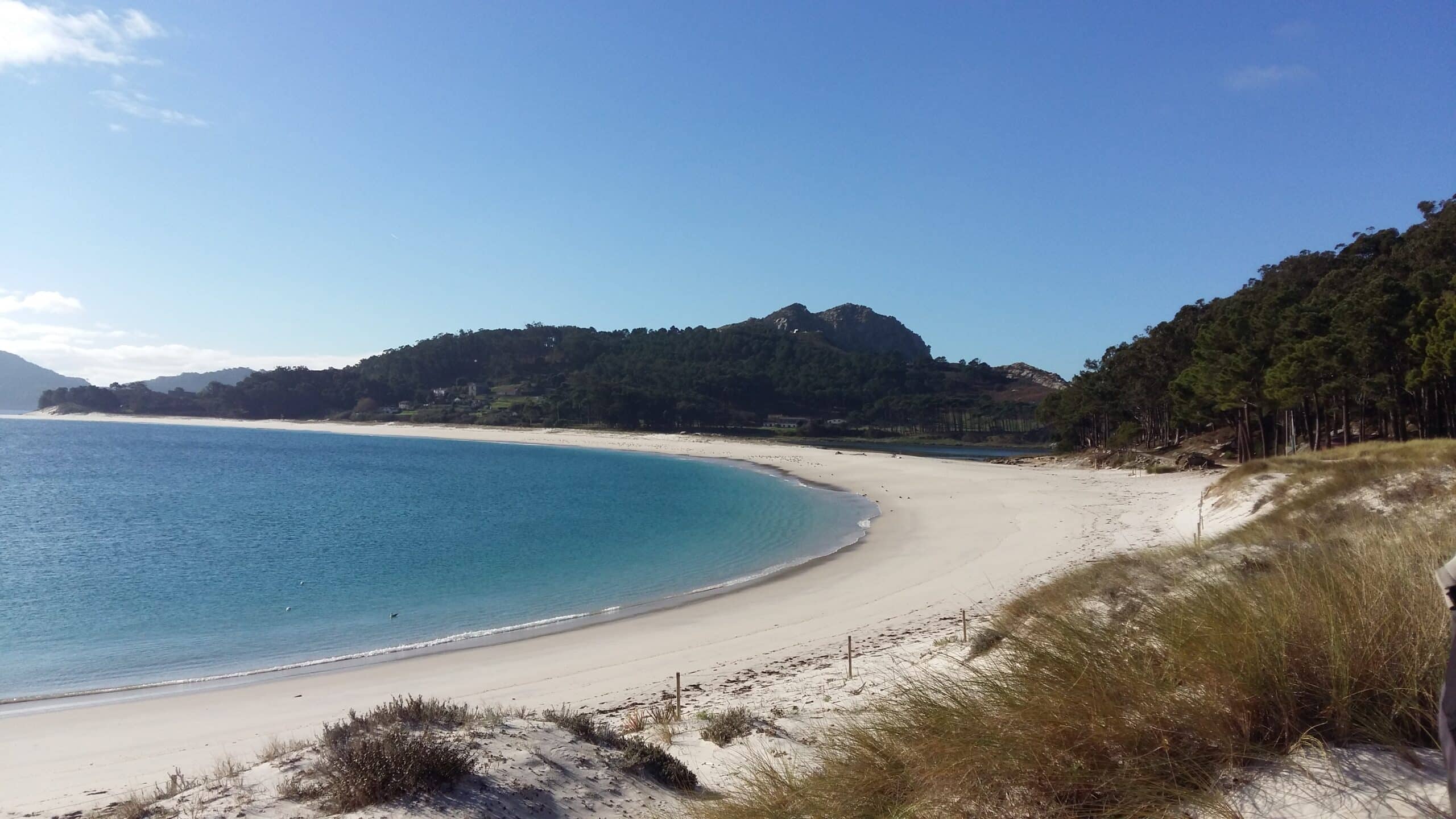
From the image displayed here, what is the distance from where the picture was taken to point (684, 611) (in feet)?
59.9

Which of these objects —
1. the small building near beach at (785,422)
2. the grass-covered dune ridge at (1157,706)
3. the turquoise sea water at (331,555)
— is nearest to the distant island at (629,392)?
the small building near beach at (785,422)

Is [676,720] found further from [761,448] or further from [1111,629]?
[761,448]

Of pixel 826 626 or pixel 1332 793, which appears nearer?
pixel 1332 793

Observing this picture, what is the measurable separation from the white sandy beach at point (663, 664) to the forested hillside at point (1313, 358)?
11.0 meters

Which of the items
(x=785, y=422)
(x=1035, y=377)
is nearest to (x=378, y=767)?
(x=785, y=422)

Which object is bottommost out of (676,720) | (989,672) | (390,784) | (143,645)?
(143,645)

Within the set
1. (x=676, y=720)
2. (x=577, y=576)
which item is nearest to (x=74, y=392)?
(x=577, y=576)

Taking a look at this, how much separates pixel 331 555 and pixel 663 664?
16.9m

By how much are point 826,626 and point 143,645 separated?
13.3m

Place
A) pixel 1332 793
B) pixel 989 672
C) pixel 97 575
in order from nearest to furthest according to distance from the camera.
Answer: pixel 1332 793, pixel 989 672, pixel 97 575

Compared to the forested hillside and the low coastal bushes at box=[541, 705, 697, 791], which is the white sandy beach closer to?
the low coastal bushes at box=[541, 705, 697, 791]

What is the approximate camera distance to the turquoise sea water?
1644cm

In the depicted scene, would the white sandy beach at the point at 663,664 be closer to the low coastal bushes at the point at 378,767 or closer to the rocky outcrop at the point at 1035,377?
the low coastal bushes at the point at 378,767

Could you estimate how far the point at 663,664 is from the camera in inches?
549
